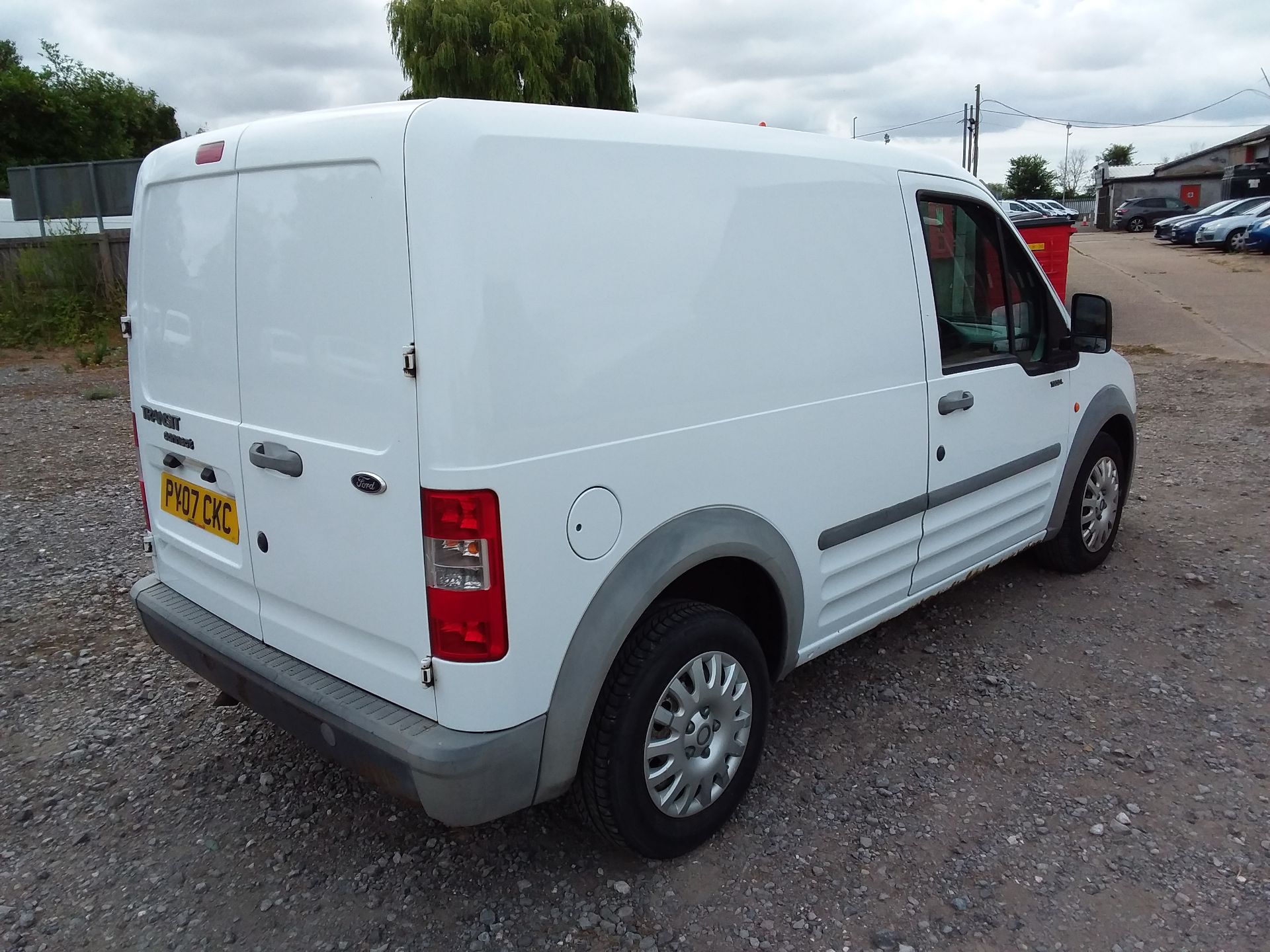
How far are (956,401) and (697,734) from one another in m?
1.59

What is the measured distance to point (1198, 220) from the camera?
30.8m

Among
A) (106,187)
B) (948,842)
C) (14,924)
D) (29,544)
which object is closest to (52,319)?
(106,187)

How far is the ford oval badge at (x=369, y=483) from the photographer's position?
2229mm

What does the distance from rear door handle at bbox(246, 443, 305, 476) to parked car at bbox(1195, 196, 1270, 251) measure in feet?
98.2

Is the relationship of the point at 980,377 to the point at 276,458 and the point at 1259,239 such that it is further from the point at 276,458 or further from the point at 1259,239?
the point at 1259,239

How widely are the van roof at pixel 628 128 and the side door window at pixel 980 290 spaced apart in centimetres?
30

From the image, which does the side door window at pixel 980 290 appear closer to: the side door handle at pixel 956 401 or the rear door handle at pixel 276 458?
the side door handle at pixel 956 401

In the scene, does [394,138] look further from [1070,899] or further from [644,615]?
[1070,899]

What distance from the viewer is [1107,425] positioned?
15.3 feet

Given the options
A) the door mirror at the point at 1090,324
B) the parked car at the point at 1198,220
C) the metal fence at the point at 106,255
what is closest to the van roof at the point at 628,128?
the door mirror at the point at 1090,324

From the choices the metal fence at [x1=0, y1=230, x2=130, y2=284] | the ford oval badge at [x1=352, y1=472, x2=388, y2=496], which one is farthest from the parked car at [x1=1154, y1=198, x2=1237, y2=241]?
the ford oval badge at [x1=352, y1=472, x2=388, y2=496]

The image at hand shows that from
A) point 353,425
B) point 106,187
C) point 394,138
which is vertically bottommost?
point 353,425

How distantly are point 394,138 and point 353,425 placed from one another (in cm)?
65

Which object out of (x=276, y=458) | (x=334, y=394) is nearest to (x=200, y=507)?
(x=276, y=458)
